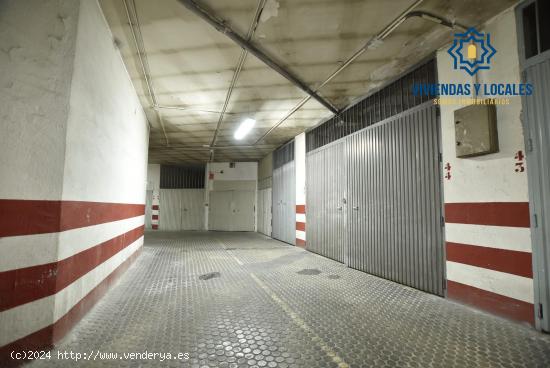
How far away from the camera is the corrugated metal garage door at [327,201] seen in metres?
5.25

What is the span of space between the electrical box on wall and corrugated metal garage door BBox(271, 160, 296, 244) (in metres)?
4.89

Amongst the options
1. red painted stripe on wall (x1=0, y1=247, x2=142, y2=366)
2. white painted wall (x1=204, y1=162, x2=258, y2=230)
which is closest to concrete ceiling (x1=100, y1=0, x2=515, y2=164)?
red painted stripe on wall (x1=0, y1=247, x2=142, y2=366)

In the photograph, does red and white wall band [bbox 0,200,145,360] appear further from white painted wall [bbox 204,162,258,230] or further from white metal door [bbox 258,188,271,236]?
white painted wall [bbox 204,162,258,230]

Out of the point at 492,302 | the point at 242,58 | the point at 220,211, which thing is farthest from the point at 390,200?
the point at 220,211

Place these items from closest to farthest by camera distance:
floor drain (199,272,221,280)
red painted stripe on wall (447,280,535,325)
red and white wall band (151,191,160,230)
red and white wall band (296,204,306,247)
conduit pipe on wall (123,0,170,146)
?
red painted stripe on wall (447,280,535,325) → conduit pipe on wall (123,0,170,146) → floor drain (199,272,221,280) → red and white wall band (296,204,306,247) → red and white wall band (151,191,160,230)

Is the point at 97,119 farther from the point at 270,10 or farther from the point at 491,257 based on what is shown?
the point at 491,257

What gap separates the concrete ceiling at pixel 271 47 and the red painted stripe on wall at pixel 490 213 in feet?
6.40

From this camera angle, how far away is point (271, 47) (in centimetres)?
338

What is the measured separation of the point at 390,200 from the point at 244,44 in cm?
300

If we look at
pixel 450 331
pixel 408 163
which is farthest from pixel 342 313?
pixel 408 163

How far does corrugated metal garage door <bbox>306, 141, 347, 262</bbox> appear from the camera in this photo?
5.25 meters

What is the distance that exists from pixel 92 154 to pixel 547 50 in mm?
4384

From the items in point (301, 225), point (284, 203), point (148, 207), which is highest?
point (284, 203)

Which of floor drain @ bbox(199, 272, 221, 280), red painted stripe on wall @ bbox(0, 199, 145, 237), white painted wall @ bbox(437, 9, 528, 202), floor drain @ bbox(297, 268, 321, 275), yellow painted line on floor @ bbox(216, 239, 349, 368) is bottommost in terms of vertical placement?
Answer: floor drain @ bbox(297, 268, 321, 275)
